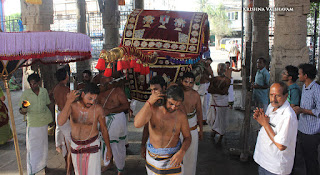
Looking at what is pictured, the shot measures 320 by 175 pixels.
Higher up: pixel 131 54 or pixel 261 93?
pixel 131 54

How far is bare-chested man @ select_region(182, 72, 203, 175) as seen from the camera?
421 centimetres

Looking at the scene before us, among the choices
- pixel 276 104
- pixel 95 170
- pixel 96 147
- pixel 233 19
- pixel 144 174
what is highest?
pixel 233 19

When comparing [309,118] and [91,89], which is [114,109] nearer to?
[91,89]

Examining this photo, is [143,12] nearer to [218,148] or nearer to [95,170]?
[218,148]

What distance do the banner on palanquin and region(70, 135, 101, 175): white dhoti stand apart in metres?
2.35

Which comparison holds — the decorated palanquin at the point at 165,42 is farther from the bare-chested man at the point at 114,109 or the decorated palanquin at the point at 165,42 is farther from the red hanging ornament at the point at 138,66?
the red hanging ornament at the point at 138,66

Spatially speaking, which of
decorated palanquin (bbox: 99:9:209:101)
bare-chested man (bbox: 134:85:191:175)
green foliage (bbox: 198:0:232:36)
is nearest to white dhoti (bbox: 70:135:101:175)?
bare-chested man (bbox: 134:85:191:175)

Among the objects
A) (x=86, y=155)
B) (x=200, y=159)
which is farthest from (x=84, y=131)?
(x=200, y=159)

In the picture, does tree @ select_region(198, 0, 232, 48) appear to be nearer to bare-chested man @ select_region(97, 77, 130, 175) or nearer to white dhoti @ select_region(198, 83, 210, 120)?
white dhoti @ select_region(198, 83, 210, 120)

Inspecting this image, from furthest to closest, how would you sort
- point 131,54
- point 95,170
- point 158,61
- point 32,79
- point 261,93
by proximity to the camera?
1. point 261,93
2. point 158,61
3. point 32,79
4. point 131,54
5. point 95,170

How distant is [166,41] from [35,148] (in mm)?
3087

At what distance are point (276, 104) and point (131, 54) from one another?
80.5 inches

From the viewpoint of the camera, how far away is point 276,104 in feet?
9.98

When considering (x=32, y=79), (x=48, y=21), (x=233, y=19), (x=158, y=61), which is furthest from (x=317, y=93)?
(x=233, y=19)
